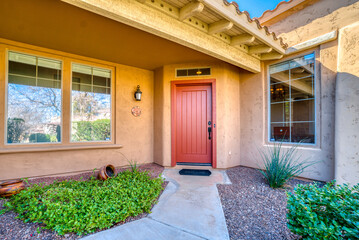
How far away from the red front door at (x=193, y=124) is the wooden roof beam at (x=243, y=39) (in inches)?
51.3

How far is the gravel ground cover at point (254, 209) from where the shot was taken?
179cm

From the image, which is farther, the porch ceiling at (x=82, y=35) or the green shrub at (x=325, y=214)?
the porch ceiling at (x=82, y=35)

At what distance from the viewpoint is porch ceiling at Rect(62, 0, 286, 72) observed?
2156 millimetres

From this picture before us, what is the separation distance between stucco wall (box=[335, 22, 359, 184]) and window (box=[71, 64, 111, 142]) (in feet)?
15.0

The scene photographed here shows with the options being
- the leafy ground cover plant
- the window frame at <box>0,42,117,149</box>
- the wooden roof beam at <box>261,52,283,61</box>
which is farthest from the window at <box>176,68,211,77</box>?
the leafy ground cover plant

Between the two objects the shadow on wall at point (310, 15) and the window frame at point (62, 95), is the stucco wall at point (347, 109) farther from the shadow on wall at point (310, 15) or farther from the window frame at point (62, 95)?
the window frame at point (62, 95)

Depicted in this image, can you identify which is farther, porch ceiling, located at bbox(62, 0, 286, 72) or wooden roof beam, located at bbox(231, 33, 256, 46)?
wooden roof beam, located at bbox(231, 33, 256, 46)

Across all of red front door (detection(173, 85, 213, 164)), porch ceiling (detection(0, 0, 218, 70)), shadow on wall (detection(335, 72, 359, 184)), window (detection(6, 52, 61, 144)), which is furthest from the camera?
red front door (detection(173, 85, 213, 164))

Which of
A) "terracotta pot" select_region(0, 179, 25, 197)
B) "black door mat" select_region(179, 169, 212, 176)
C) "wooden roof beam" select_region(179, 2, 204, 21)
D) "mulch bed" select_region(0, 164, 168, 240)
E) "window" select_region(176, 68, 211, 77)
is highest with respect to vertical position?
"wooden roof beam" select_region(179, 2, 204, 21)

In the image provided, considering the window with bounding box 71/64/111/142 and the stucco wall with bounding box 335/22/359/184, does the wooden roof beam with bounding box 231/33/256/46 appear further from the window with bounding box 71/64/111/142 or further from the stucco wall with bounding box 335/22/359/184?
the window with bounding box 71/64/111/142

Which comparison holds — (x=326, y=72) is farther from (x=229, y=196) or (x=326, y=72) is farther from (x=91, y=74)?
(x=91, y=74)

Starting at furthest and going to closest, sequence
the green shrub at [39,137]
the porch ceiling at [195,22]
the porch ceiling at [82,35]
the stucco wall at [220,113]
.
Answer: the stucco wall at [220,113] < the green shrub at [39,137] < the porch ceiling at [82,35] < the porch ceiling at [195,22]

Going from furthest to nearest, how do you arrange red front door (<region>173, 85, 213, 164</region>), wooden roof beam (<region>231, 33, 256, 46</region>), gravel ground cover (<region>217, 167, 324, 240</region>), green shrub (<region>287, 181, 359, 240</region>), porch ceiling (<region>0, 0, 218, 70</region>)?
red front door (<region>173, 85, 213, 164</region>)
wooden roof beam (<region>231, 33, 256, 46</region>)
porch ceiling (<region>0, 0, 218, 70</region>)
gravel ground cover (<region>217, 167, 324, 240</region>)
green shrub (<region>287, 181, 359, 240</region>)

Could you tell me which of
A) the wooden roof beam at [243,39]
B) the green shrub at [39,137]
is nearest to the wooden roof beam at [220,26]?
the wooden roof beam at [243,39]
